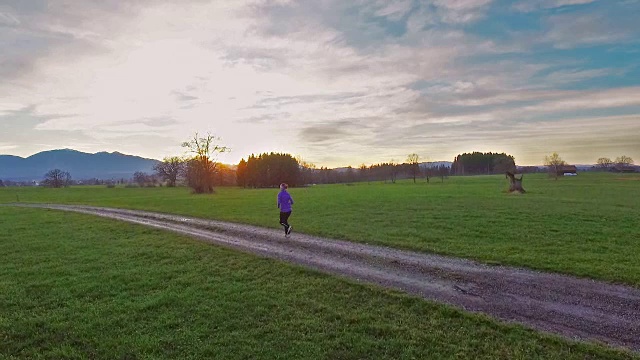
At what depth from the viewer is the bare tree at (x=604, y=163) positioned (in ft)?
504

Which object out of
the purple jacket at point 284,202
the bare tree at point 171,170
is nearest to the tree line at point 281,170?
the bare tree at point 171,170

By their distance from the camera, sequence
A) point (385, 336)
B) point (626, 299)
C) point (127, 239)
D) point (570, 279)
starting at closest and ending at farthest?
1. point (385, 336)
2. point (626, 299)
3. point (570, 279)
4. point (127, 239)

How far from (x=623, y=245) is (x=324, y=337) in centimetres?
1465

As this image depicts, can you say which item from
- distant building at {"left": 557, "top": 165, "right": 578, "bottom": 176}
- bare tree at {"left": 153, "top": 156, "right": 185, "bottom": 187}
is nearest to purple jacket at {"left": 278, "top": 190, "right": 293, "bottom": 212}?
bare tree at {"left": 153, "top": 156, "right": 185, "bottom": 187}

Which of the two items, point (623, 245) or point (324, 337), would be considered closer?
point (324, 337)

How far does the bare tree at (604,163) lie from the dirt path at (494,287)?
179 m

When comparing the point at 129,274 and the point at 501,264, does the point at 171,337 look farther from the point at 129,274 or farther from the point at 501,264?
the point at 501,264

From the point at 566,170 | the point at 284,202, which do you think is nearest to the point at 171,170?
the point at 284,202

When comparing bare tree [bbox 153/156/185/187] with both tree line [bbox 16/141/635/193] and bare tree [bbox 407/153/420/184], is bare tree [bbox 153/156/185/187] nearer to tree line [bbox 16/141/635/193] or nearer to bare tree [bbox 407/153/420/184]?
tree line [bbox 16/141/635/193]

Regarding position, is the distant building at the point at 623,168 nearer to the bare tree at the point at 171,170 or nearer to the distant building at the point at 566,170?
the distant building at the point at 566,170

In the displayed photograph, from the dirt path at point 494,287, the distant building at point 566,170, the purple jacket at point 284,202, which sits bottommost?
the dirt path at point 494,287

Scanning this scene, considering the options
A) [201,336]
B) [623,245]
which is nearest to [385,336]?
[201,336]

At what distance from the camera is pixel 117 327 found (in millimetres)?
8555

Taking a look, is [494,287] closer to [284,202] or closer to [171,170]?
[284,202]
